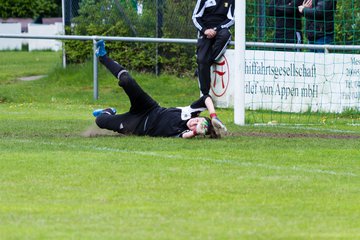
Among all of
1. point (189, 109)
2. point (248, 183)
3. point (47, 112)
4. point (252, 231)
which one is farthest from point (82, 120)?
point (252, 231)

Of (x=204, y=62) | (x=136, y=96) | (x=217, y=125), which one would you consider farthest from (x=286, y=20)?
(x=136, y=96)

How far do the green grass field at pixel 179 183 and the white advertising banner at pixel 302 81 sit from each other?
7.02 ft

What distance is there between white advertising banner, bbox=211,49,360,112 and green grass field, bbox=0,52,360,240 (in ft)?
7.02

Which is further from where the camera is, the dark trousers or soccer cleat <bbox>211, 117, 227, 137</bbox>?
the dark trousers

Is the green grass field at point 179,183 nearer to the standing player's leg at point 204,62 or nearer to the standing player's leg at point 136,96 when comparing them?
the standing player's leg at point 136,96

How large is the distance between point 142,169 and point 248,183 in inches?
49.2

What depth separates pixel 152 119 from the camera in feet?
43.7

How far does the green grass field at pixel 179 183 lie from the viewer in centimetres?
768

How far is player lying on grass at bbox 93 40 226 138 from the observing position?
13102 mm

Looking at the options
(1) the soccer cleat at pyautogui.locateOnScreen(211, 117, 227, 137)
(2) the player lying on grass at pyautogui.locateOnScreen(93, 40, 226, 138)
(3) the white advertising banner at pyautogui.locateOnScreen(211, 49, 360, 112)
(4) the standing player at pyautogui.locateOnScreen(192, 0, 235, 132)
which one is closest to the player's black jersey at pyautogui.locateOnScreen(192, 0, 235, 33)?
(4) the standing player at pyautogui.locateOnScreen(192, 0, 235, 132)

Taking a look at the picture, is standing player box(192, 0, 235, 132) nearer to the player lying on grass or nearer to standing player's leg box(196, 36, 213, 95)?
standing player's leg box(196, 36, 213, 95)

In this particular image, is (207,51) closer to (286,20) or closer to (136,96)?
(286,20)

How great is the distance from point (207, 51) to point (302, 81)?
1.74 metres

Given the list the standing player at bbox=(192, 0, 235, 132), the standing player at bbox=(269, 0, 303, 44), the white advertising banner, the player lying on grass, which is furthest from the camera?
the standing player at bbox=(269, 0, 303, 44)
